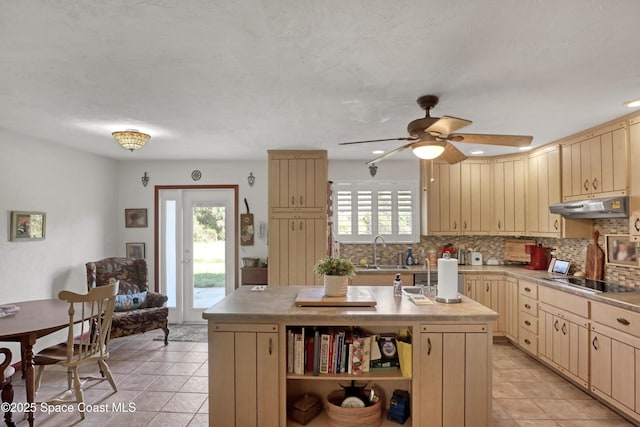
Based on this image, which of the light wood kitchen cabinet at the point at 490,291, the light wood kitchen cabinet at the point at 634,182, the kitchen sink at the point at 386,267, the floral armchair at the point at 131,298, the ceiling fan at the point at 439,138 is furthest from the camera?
the kitchen sink at the point at 386,267

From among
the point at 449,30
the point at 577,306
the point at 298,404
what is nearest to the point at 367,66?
the point at 449,30

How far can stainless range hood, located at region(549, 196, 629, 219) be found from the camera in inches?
122

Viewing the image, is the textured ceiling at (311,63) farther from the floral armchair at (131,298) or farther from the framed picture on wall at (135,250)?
the framed picture on wall at (135,250)

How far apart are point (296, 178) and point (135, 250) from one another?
8.99 feet

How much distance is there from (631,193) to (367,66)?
2595mm

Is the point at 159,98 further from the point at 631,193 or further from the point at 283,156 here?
the point at 631,193

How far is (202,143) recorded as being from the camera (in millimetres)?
4219

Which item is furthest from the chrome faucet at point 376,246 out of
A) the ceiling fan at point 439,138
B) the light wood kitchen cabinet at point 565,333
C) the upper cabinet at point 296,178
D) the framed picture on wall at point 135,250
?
the framed picture on wall at point 135,250

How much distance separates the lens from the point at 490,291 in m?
4.53

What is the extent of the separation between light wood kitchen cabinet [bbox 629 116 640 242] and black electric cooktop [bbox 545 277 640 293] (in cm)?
49

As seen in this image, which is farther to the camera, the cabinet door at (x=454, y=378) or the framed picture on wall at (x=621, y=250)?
the framed picture on wall at (x=621, y=250)

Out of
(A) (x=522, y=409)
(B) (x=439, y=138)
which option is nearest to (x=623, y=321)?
(A) (x=522, y=409)

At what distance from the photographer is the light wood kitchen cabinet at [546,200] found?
395cm

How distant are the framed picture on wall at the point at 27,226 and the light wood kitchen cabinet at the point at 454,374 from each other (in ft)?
13.0
